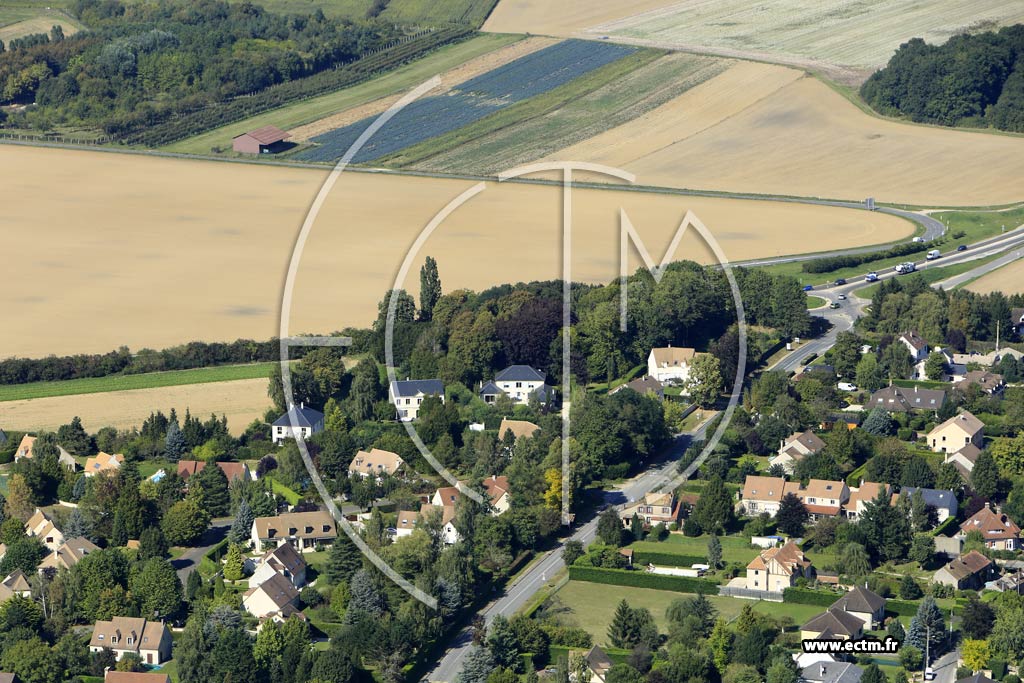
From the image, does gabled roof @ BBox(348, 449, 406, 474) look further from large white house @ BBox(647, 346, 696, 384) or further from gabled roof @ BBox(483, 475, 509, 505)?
large white house @ BBox(647, 346, 696, 384)

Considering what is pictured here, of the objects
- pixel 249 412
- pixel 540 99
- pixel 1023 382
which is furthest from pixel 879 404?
pixel 540 99

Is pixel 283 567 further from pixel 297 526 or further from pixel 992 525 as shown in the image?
pixel 992 525

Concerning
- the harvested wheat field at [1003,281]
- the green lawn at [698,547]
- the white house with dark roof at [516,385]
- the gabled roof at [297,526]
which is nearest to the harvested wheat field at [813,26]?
the harvested wheat field at [1003,281]

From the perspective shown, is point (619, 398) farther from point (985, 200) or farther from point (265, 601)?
point (985, 200)

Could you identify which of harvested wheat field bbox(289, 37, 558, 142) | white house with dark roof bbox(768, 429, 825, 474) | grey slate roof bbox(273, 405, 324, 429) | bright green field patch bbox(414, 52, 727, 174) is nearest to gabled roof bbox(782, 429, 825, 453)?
white house with dark roof bbox(768, 429, 825, 474)

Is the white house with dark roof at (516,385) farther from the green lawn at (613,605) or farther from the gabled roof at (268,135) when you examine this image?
the gabled roof at (268,135)

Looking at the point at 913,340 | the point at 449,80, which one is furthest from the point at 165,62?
the point at 913,340
